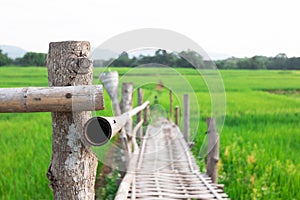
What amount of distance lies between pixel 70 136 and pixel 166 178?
2297mm

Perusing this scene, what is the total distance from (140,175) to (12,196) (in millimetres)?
1265

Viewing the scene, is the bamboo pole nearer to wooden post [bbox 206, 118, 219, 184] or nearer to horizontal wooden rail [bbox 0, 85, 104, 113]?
wooden post [bbox 206, 118, 219, 184]

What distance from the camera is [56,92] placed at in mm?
1632

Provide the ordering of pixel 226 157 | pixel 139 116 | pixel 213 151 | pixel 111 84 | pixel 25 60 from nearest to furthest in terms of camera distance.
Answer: pixel 213 151, pixel 111 84, pixel 226 157, pixel 139 116, pixel 25 60

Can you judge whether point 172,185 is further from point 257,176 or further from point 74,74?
point 74,74

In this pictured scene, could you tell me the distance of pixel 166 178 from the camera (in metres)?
3.90

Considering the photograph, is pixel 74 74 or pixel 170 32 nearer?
pixel 74 74

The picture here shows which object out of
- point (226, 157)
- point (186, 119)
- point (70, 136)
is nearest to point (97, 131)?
point (70, 136)

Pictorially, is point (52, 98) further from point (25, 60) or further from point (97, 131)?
point (25, 60)

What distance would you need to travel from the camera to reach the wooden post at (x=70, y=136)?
176 centimetres

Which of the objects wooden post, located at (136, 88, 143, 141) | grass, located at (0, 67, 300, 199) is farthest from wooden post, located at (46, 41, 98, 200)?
wooden post, located at (136, 88, 143, 141)

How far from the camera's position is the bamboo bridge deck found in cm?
324

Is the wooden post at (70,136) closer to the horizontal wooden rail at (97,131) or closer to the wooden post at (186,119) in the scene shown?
the horizontal wooden rail at (97,131)

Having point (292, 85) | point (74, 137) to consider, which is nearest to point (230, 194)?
point (74, 137)
